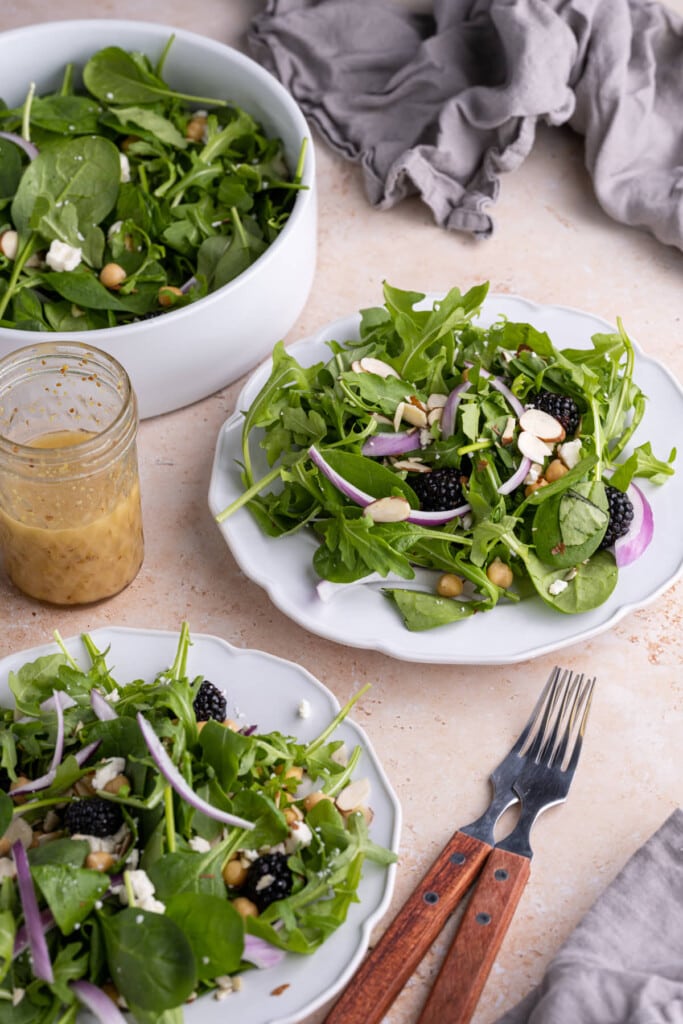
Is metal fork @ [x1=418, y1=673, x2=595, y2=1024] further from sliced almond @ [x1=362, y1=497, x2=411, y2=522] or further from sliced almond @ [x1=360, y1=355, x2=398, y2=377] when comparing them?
sliced almond @ [x1=360, y1=355, x2=398, y2=377]

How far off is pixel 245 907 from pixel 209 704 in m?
0.26

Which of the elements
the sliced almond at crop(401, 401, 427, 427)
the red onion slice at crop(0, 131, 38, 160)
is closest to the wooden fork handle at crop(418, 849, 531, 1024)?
the sliced almond at crop(401, 401, 427, 427)

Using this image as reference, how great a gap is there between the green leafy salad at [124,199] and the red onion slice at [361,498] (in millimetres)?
399

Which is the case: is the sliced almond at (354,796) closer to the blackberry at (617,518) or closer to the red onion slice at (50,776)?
the red onion slice at (50,776)

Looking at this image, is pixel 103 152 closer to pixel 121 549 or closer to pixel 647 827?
pixel 121 549

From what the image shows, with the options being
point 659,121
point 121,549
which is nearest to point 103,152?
point 121,549

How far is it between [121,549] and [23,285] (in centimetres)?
45

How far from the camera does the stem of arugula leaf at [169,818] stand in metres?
1.32

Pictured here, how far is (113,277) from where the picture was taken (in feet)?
6.30

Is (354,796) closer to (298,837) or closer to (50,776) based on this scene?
(298,837)

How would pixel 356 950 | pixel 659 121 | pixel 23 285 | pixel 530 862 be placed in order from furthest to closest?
pixel 659 121 < pixel 23 285 < pixel 530 862 < pixel 356 950

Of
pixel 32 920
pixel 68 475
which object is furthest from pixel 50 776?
pixel 68 475

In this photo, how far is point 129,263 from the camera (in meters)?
1.95

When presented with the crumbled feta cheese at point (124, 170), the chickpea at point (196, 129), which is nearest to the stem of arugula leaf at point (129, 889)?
the crumbled feta cheese at point (124, 170)
